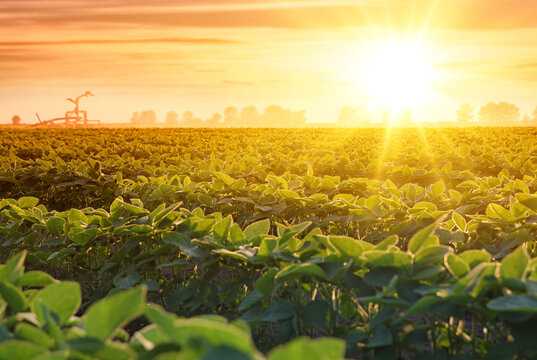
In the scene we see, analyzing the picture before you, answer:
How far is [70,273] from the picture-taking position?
4207 millimetres

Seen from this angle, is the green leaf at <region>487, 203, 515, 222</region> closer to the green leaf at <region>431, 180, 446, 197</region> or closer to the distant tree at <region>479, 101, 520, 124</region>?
the green leaf at <region>431, 180, 446, 197</region>

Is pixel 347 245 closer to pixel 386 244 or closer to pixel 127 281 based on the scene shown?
pixel 386 244

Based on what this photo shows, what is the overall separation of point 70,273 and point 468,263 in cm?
321

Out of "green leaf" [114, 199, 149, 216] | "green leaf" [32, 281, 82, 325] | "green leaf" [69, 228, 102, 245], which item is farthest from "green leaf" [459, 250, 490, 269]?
"green leaf" [69, 228, 102, 245]

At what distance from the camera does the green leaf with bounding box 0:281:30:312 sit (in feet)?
5.50

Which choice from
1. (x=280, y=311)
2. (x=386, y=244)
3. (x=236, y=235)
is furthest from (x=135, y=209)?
(x=386, y=244)

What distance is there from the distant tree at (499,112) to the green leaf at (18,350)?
157285mm

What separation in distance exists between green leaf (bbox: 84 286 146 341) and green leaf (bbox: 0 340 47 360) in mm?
120

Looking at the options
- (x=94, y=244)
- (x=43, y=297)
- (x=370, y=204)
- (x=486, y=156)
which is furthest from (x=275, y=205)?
(x=486, y=156)

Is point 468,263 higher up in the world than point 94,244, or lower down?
higher up

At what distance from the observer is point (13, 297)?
1.69 meters

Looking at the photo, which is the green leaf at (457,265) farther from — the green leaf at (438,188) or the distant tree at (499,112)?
the distant tree at (499,112)

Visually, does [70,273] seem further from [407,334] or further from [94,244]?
[407,334]

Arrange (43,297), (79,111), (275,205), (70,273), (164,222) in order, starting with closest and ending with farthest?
(43,297) < (164,222) < (275,205) < (70,273) < (79,111)
